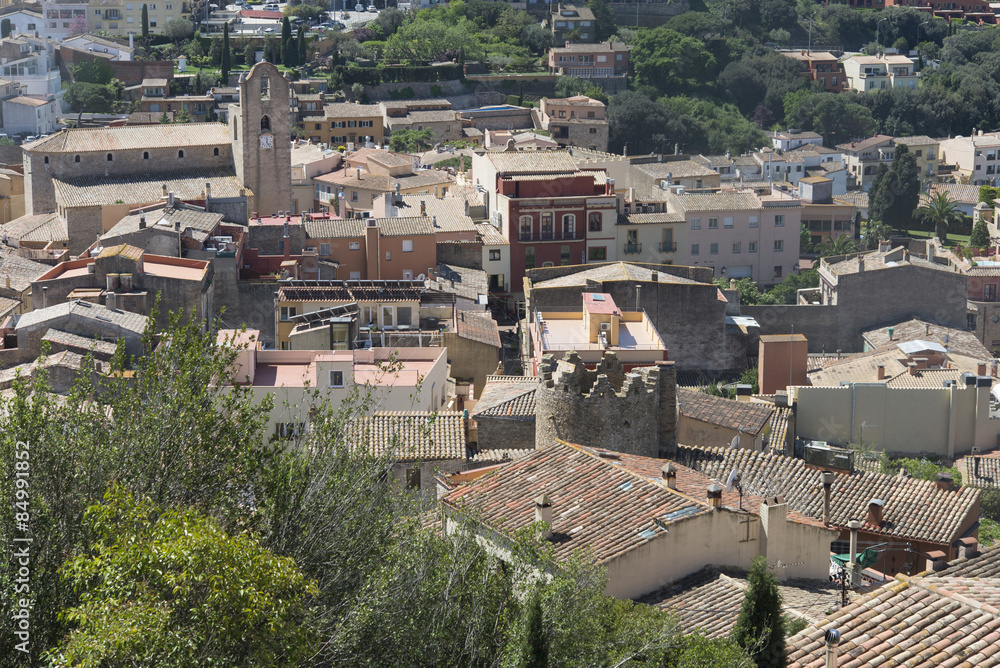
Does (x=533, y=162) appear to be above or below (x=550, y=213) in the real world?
above

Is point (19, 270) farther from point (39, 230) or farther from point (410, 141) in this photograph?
point (410, 141)

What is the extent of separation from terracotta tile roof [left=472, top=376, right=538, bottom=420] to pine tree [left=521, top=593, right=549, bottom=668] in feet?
36.4

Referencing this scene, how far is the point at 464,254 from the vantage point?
1636 inches

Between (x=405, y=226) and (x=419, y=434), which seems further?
(x=405, y=226)

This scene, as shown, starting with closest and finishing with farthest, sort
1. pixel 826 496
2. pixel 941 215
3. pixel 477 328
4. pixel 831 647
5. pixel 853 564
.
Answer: pixel 831 647 → pixel 853 564 → pixel 826 496 → pixel 477 328 → pixel 941 215

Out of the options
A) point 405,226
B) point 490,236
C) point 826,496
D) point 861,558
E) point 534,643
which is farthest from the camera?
point 490,236

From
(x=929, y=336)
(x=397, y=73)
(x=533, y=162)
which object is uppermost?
(x=397, y=73)

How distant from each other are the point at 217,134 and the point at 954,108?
194 feet

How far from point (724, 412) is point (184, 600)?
15.1 m

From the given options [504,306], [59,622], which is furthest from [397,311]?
[59,622]

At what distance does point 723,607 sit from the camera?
13914mm

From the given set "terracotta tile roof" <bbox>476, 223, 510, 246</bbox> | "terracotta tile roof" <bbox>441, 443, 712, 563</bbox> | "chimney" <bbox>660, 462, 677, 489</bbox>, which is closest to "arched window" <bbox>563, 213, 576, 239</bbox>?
"terracotta tile roof" <bbox>476, 223, 510, 246</bbox>

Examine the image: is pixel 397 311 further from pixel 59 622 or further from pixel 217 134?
pixel 59 622

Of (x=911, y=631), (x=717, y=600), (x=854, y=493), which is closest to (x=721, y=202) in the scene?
(x=854, y=493)
